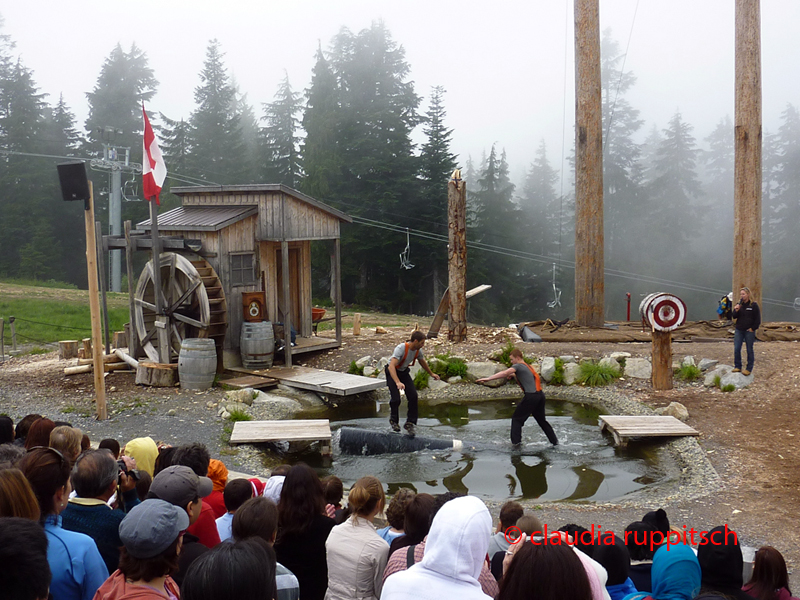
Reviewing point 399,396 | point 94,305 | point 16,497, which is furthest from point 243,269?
point 16,497

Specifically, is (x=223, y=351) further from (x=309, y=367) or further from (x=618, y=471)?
(x=618, y=471)

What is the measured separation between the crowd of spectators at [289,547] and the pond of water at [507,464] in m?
4.22

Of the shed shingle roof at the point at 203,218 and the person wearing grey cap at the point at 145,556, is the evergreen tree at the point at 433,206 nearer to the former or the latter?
the shed shingle roof at the point at 203,218

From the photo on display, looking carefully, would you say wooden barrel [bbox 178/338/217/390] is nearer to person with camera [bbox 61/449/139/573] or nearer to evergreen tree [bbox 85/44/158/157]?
person with camera [bbox 61/449/139/573]

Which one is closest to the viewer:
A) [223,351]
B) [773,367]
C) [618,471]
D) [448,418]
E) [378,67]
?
[618,471]

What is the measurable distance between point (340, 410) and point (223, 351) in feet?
9.93

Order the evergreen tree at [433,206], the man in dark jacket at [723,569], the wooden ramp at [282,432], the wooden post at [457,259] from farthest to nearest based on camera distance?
the evergreen tree at [433,206], the wooden post at [457,259], the wooden ramp at [282,432], the man in dark jacket at [723,569]

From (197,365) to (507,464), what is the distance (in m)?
6.08

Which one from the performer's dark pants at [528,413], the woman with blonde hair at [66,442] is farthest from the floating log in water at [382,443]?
the woman with blonde hair at [66,442]

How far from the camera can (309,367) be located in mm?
14383

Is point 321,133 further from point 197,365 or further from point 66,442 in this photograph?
point 66,442

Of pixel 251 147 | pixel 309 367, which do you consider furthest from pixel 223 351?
pixel 251 147

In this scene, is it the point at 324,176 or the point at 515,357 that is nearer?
the point at 515,357

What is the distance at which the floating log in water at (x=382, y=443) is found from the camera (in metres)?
9.74
